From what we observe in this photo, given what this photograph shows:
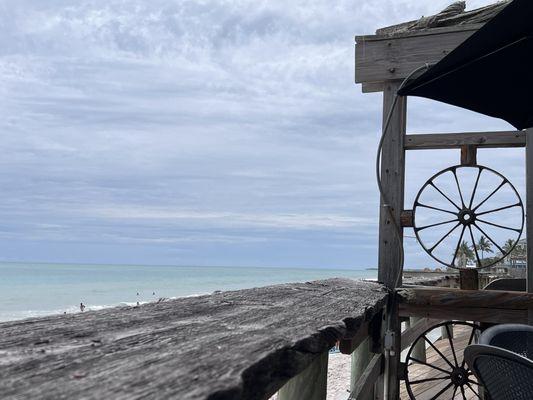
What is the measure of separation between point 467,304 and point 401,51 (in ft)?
6.51

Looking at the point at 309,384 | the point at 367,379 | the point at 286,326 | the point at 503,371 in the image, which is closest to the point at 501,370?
the point at 503,371

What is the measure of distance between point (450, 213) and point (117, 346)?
401 centimetres

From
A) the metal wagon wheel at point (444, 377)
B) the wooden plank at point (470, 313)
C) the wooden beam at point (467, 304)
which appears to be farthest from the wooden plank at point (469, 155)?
the metal wagon wheel at point (444, 377)

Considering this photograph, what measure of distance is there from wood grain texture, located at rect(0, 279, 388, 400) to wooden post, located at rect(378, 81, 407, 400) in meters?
2.14

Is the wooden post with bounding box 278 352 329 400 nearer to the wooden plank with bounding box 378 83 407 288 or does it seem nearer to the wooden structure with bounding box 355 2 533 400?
the wooden structure with bounding box 355 2 533 400

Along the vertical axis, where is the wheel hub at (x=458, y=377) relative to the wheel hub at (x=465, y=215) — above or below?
below

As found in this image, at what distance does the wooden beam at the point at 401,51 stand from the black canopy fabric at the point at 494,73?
0.88 m

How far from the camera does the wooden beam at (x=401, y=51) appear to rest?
438 centimetres

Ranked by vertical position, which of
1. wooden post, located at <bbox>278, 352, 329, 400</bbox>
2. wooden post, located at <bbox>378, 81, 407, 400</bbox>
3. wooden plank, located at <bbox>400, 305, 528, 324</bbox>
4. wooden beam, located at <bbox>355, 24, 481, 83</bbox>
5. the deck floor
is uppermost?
wooden beam, located at <bbox>355, 24, 481, 83</bbox>

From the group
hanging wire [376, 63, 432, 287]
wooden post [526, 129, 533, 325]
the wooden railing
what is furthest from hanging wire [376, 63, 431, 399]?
the wooden railing

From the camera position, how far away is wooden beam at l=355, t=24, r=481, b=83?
438 cm

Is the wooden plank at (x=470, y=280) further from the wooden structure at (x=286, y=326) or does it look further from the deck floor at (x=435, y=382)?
the deck floor at (x=435, y=382)

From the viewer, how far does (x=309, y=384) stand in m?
2.97

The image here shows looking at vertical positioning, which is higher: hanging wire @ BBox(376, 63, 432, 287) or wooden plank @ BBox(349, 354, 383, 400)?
hanging wire @ BBox(376, 63, 432, 287)
